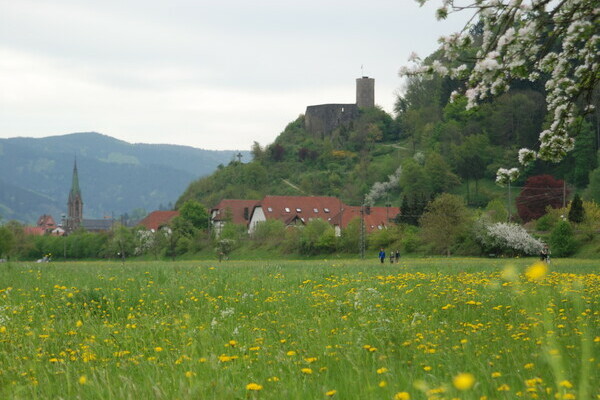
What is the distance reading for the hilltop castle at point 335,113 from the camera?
609 feet

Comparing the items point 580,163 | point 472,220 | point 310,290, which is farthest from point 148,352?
point 580,163

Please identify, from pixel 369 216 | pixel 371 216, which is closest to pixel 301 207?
pixel 371 216

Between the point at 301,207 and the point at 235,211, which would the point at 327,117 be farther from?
the point at 235,211

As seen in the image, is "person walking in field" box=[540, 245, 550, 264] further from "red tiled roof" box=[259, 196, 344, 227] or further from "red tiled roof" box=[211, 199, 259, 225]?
"red tiled roof" box=[211, 199, 259, 225]

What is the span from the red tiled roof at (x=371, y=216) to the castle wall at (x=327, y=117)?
2691 inches

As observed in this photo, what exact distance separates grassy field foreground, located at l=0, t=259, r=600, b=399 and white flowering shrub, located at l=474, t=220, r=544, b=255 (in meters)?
52.6

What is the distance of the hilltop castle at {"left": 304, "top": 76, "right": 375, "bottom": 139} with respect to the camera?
185625 mm

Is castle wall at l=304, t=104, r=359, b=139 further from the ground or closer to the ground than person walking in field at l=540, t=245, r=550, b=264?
further from the ground

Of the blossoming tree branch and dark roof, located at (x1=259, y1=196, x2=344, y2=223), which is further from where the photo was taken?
dark roof, located at (x1=259, y1=196, x2=344, y2=223)

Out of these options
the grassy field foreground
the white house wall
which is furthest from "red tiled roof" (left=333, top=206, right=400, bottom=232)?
the grassy field foreground

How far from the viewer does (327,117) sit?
614 ft

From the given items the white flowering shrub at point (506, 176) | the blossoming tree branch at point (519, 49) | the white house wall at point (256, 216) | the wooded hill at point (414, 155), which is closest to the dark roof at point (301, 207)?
the white house wall at point (256, 216)

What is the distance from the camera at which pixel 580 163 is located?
99500 millimetres

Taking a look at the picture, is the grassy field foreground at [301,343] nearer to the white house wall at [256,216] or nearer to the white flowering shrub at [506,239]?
the white flowering shrub at [506,239]
